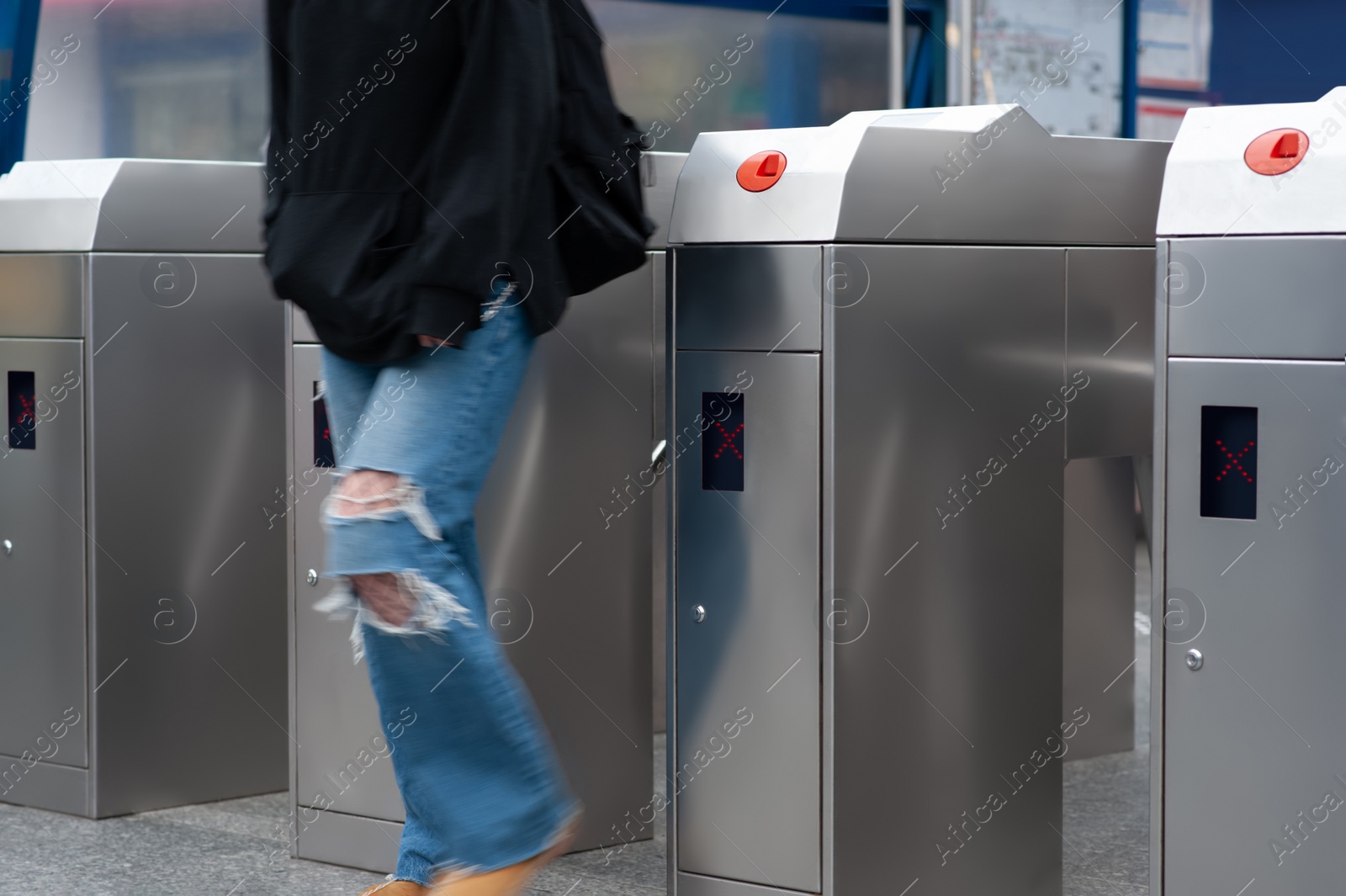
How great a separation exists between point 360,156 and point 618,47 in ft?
12.4

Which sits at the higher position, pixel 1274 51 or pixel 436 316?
pixel 1274 51

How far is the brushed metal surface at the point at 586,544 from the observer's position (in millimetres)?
2727

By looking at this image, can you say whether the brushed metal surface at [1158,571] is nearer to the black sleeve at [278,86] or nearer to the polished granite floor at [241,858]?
the polished granite floor at [241,858]

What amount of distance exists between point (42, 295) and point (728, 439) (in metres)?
1.50

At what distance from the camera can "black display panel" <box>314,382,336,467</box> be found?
274 cm

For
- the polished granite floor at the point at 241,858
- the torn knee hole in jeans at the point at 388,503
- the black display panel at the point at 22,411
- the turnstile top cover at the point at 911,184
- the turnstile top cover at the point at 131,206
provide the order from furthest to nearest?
1. the black display panel at the point at 22,411
2. the turnstile top cover at the point at 131,206
3. the polished granite floor at the point at 241,858
4. the turnstile top cover at the point at 911,184
5. the torn knee hole in jeans at the point at 388,503

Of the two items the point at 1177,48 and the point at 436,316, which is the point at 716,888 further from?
the point at 1177,48

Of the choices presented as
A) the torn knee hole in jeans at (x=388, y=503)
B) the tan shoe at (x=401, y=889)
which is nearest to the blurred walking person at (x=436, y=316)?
the torn knee hole in jeans at (x=388, y=503)

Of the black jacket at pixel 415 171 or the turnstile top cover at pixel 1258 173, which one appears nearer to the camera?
the black jacket at pixel 415 171

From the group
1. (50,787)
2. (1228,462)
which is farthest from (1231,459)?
(50,787)

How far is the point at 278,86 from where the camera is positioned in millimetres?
1978

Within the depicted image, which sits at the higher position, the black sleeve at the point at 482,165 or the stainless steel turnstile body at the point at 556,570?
the black sleeve at the point at 482,165

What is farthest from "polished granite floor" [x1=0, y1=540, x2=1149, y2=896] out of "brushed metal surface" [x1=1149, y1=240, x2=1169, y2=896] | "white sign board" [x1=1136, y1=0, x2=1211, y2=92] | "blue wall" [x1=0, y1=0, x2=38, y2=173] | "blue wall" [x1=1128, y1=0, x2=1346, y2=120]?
"white sign board" [x1=1136, y1=0, x2=1211, y2=92]

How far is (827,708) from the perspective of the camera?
2221 mm
